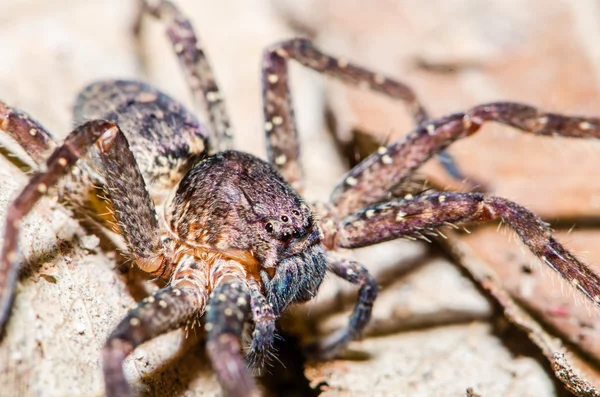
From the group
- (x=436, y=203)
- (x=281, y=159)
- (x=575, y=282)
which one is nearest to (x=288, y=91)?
(x=281, y=159)

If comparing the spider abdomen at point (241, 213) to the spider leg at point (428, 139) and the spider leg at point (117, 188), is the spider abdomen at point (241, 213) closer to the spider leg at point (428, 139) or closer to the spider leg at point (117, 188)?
the spider leg at point (117, 188)

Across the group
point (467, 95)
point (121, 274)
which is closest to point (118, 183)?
point (121, 274)

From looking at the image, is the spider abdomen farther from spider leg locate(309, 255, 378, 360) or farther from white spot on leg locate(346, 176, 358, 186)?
white spot on leg locate(346, 176, 358, 186)

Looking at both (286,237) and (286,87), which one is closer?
(286,237)

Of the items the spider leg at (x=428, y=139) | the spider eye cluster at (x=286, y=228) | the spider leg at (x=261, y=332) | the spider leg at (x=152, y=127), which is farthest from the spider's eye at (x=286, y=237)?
the spider leg at (x=152, y=127)

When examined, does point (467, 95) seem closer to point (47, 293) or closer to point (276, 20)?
point (276, 20)

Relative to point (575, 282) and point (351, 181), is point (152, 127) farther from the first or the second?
point (575, 282)
